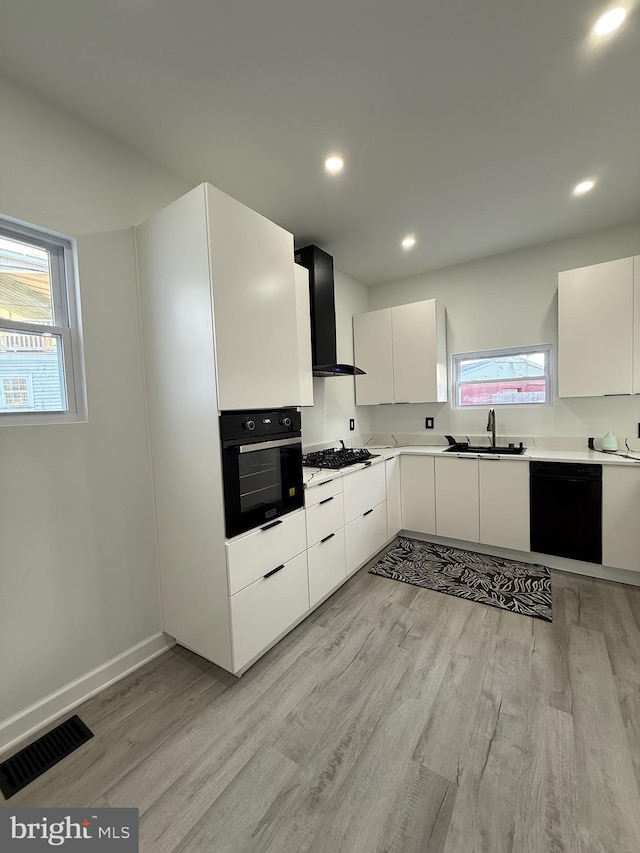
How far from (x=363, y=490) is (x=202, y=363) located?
1.75m

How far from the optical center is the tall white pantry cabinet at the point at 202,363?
1693mm

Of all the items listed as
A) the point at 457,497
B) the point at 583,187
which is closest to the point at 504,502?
the point at 457,497

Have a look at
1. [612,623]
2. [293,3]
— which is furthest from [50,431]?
[612,623]

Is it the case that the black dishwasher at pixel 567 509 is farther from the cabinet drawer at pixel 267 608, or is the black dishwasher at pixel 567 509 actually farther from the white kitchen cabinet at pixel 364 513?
the cabinet drawer at pixel 267 608

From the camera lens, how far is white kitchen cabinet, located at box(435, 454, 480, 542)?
10.6 feet

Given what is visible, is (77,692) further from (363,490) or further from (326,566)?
(363,490)

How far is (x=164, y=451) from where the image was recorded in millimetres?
1986

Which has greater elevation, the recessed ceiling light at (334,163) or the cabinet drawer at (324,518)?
the recessed ceiling light at (334,163)

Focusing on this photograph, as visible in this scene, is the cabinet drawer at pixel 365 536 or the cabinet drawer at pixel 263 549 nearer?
the cabinet drawer at pixel 263 549

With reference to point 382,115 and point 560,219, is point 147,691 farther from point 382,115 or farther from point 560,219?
point 560,219

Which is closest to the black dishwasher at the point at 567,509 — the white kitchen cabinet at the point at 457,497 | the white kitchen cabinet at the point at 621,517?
the white kitchen cabinet at the point at 621,517

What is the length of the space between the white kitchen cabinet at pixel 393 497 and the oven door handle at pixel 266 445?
144cm

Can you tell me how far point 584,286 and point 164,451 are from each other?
11.5ft

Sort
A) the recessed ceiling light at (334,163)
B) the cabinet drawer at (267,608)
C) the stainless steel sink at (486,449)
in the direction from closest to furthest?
the cabinet drawer at (267,608) < the recessed ceiling light at (334,163) < the stainless steel sink at (486,449)
